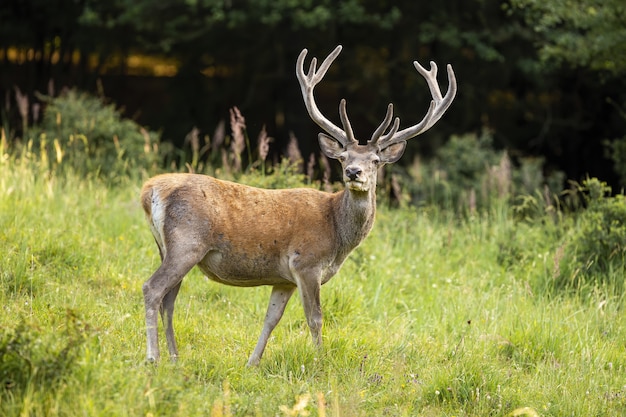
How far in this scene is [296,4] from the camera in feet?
51.6

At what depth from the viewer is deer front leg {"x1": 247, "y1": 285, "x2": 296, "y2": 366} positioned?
20.4 ft

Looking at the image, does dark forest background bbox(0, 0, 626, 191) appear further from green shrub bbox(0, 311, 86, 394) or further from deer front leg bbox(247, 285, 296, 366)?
green shrub bbox(0, 311, 86, 394)

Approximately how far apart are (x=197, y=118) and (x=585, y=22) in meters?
9.33

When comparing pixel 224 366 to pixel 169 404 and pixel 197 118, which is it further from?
pixel 197 118

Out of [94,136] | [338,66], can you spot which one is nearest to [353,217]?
[94,136]

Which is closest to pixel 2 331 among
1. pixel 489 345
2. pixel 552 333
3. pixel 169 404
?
pixel 169 404

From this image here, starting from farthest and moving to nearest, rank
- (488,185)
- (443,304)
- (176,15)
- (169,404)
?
(176,15)
(488,185)
(443,304)
(169,404)

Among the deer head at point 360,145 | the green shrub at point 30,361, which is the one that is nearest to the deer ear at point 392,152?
the deer head at point 360,145

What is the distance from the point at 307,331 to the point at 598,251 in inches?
134

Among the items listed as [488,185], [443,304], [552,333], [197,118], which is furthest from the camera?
[197,118]

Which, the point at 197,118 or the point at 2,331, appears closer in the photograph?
the point at 2,331

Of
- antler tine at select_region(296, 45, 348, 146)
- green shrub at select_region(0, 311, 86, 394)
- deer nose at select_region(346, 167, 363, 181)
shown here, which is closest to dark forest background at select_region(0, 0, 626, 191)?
antler tine at select_region(296, 45, 348, 146)

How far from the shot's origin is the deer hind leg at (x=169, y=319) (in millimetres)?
6164

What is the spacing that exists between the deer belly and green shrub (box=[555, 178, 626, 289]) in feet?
10.4
